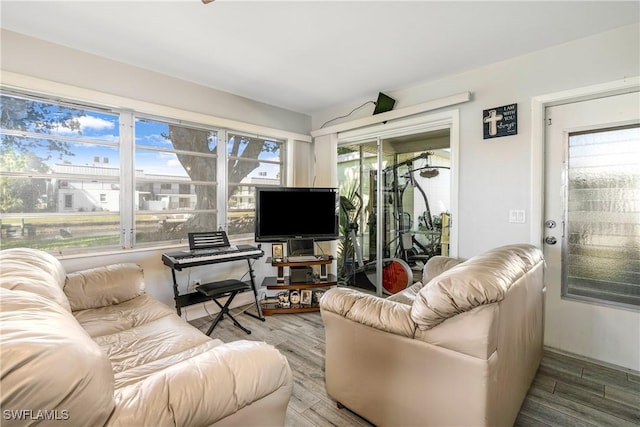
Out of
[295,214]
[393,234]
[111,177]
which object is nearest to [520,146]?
[393,234]

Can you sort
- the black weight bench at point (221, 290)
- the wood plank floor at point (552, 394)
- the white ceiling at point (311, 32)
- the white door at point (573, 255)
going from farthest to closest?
1. the black weight bench at point (221, 290)
2. the white door at point (573, 255)
3. the white ceiling at point (311, 32)
4. the wood plank floor at point (552, 394)

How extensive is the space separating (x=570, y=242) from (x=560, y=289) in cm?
40

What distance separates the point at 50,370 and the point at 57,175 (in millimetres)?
2457

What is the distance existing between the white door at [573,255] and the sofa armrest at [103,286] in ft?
11.2

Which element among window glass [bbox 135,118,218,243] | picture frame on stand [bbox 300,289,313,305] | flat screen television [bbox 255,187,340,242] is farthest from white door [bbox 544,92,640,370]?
window glass [bbox 135,118,218,243]

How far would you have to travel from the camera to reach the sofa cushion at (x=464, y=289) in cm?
116

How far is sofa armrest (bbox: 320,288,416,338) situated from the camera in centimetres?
142

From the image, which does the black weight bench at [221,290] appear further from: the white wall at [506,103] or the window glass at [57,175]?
the white wall at [506,103]

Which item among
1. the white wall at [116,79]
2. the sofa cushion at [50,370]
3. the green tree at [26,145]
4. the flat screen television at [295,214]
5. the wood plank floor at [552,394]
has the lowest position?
the wood plank floor at [552,394]

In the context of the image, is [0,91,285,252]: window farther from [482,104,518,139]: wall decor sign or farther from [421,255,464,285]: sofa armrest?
[482,104,518,139]: wall decor sign

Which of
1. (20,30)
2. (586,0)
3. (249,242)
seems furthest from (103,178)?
(586,0)

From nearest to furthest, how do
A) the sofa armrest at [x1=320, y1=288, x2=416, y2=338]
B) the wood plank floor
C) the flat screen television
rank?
the sofa armrest at [x1=320, y1=288, x2=416, y2=338] < the wood plank floor < the flat screen television

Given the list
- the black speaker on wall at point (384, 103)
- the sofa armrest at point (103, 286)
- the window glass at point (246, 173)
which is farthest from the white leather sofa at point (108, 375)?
the black speaker on wall at point (384, 103)

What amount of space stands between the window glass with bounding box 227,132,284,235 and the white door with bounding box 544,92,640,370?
2917 mm
